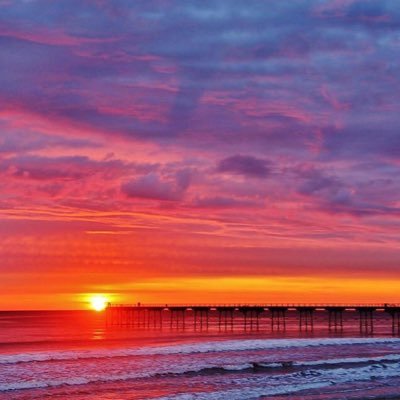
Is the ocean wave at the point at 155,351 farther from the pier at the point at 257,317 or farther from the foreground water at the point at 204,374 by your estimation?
the pier at the point at 257,317

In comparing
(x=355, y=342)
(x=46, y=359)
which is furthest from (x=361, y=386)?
(x=355, y=342)

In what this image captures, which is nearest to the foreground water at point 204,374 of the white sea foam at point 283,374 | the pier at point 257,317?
the white sea foam at point 283,374

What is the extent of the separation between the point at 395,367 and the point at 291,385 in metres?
11.3

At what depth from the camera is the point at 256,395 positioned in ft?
96.2

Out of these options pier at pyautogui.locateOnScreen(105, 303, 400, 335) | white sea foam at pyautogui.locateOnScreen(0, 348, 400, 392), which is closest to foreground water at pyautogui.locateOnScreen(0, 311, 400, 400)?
white sea foam at pyautogui.locateOnScreen(0, 348, 400, 392)

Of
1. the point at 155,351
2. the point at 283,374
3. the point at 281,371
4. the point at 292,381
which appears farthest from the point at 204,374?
→ the point at 155,351

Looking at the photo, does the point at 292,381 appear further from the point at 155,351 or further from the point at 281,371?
the point at 155,351

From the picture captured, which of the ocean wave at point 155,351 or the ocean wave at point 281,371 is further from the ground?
the ocean wave at point 155,351

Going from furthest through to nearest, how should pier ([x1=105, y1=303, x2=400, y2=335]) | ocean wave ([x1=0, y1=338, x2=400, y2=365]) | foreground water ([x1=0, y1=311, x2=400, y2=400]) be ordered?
1. pier ([x1=105, y1=303, x2=400, y2=335])
2. ocean wave ([x1=0, y1=338, x2=400, y2=365])
3. foreground water ([x1=0, y1=311, x2=400, y2=400])

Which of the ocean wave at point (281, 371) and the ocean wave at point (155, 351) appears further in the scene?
the ocean wave at point (155, 351)

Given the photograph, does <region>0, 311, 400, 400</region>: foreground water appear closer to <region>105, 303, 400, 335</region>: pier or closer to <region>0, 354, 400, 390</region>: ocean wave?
<region>0, 354, 400, 390</region>: ocean wave

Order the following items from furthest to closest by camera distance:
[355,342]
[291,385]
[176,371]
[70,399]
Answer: [355,342], [176,371], [291,385], [70,399]

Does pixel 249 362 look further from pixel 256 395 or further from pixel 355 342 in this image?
pixel 355 342

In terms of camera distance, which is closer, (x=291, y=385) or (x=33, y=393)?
(x=33, y=393)
